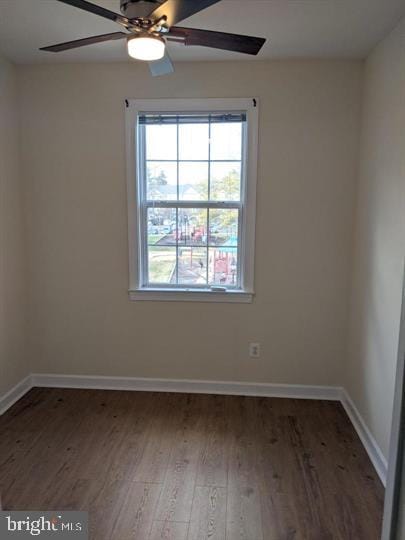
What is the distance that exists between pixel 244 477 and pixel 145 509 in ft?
1.91

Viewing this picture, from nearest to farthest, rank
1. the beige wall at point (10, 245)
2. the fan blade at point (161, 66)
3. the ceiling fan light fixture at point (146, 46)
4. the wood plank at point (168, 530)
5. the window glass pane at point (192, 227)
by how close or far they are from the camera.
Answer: the ceiling fan light fixture at point (146, 46) < the wood plank at point (168, 530) < the fan blade at point (161, 66) < the beige wall at point (10, 245) < the window glass pane at point (192, 227)

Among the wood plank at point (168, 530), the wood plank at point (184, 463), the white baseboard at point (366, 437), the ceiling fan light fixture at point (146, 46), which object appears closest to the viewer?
the ceiling fan light fixture at point (146, 46)

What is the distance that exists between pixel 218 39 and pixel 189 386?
8.12 feet

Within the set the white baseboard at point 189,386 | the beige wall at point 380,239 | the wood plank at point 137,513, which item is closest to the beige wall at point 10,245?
the white baseboard at point 189,386

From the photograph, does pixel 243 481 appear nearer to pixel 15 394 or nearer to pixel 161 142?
pixel 15 394

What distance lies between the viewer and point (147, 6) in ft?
4.75

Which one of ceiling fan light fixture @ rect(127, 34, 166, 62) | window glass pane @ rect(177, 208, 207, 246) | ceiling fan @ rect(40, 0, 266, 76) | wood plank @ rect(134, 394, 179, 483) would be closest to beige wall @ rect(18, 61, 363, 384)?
wood plank @ rect(134, 394, 179, 483)

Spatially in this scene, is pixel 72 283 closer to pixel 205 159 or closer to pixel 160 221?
pixel 160 221

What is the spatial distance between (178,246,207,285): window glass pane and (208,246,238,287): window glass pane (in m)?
0.05

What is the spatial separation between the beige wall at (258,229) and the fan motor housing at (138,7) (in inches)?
55.3

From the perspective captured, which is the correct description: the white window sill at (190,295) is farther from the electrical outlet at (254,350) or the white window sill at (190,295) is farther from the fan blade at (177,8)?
the fan blade at (177,8)

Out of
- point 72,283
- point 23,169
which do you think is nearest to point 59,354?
point 72,283

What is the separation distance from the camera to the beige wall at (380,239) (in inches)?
84.4

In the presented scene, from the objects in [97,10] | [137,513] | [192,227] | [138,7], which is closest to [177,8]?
[138,7]
